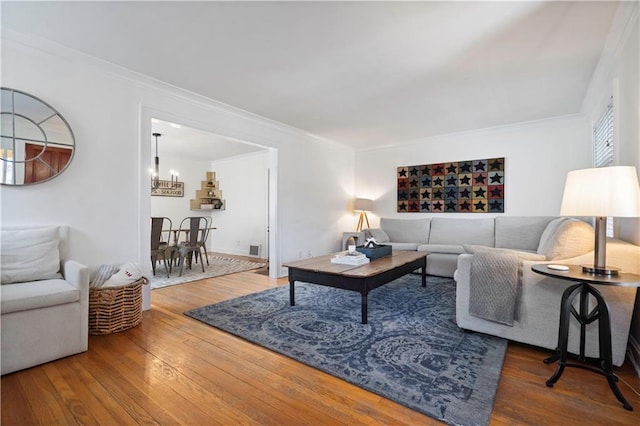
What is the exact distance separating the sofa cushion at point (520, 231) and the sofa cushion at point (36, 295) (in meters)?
5.06

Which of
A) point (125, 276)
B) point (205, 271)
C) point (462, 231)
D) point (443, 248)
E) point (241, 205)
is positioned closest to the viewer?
point (125, 276)

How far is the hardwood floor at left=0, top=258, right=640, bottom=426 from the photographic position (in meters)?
1.51

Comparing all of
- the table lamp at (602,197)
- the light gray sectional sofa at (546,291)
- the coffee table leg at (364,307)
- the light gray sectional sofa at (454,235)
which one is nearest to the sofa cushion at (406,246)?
the light gray sectional sofa at (454,235)

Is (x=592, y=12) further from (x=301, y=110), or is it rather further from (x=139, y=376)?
(x=139, y=376)

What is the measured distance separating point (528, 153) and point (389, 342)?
161 inches

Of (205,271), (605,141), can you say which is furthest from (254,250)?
(605,141)

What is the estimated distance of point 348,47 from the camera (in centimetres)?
248

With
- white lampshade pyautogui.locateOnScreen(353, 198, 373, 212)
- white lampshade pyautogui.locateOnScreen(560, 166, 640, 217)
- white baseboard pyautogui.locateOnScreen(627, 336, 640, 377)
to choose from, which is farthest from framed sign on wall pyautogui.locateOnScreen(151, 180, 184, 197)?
white baseboard pyautogui.locateOnScreen(627, 336, 640, 377)

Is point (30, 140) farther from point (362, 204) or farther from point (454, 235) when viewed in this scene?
point (454, 235)

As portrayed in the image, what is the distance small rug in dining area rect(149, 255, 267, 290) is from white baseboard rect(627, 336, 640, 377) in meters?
4.62

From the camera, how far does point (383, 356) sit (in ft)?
6.97

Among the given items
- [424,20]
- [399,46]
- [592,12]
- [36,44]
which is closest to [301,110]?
[399,46]

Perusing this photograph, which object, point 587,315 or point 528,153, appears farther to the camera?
point 528,153

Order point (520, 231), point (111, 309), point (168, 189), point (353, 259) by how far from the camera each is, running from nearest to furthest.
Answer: point (111, 309), point (353, 259), point (520, 231), point (168, 189)
